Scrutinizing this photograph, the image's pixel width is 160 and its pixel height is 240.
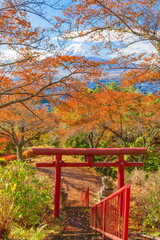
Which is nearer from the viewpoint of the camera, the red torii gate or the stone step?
the stone step

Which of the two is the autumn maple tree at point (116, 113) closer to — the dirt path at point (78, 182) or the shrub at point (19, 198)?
the dirt path at point (78, 182)

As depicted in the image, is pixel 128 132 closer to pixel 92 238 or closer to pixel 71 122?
pixel 71 122

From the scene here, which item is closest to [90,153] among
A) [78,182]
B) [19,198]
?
[19,198]

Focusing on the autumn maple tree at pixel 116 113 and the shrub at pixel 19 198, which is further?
the autumn maple tree at pixel 116 113

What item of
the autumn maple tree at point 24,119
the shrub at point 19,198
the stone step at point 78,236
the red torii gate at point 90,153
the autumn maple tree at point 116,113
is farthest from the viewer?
the autumn maple tree at point 116,113

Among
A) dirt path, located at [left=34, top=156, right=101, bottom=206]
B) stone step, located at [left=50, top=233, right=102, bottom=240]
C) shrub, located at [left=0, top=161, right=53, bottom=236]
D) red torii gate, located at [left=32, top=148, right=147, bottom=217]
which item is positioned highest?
red torii gate, located at [left=32, top=148, right=147, bottom=217]

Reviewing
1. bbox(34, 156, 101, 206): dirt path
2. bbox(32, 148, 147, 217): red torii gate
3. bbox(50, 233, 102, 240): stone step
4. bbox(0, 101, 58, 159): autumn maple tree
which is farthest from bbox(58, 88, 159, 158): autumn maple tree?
bbox(50, 233, 102, 240): stone step

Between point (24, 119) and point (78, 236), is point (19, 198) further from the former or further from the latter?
point (24, 119)

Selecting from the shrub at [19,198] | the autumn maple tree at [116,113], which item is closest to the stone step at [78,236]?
the shrub at [19,198]

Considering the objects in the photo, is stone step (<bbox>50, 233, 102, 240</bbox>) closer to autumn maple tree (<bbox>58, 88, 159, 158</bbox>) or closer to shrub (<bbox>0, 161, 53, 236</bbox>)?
shrub (<bbox>0, 161, 53, 236</bbox>)

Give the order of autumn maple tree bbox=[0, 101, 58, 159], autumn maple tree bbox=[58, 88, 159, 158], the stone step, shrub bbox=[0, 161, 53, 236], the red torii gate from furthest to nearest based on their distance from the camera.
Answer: autumn maple tree bbox=[58, 88, 159, 158]
autumn maple tree bbox=[0, 101, 58, 159]
the red torii gate
the stone step
shrub bbox=[0, 161, 53, 236]

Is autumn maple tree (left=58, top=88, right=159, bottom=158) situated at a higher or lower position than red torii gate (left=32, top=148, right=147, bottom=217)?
higher

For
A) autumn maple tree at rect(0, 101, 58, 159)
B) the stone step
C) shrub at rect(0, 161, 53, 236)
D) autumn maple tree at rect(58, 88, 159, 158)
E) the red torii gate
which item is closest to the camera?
shrub at rect(0, 161, 53, 236)

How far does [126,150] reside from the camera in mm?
5586
